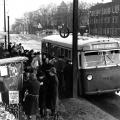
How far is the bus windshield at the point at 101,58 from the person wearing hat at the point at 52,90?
9.13ft

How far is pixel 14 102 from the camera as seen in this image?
8.63 m

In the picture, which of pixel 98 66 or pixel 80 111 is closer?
pixel 80 111

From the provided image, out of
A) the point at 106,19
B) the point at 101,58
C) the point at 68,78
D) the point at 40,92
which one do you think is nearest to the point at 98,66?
the point at 101,58

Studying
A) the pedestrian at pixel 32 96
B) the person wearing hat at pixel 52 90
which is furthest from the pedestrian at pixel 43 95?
the pedestrian at pixel 32 96

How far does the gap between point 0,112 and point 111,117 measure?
3.47 metres

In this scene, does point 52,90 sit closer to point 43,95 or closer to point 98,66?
point 43,95

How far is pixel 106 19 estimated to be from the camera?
9662cm

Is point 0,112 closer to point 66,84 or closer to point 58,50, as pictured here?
point 66,84

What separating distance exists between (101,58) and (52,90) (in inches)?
135

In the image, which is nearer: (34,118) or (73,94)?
(34,118)

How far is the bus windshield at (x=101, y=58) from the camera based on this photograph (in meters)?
12.0

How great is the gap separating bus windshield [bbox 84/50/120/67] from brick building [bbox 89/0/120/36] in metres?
72.7

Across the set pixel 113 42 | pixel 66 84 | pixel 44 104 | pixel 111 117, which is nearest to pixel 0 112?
pixel 44 104

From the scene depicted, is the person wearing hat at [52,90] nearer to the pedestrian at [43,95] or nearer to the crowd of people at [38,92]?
the crowd of people at [38,92]
